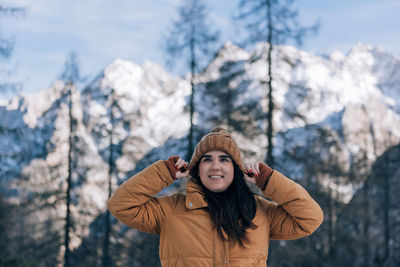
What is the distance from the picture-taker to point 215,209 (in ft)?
9.92

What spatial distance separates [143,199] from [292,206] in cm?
103

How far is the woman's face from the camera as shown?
10.2 ft

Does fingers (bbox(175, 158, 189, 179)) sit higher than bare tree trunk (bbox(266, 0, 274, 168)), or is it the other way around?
bare tree trunk (bbox(266, 0, 274, 168))

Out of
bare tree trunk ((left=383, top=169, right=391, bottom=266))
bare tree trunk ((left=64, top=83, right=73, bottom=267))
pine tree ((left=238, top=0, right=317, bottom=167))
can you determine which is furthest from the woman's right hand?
bare tree trunk ((left=383, top=169, right=391, bottom=266))

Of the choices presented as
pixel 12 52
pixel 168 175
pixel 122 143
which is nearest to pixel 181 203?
pixel 168 175

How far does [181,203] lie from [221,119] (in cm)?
1172

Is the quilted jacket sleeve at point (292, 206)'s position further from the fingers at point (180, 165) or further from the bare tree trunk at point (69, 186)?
the bare tree trunk at point (69, 186)

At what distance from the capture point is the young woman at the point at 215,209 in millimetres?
2939

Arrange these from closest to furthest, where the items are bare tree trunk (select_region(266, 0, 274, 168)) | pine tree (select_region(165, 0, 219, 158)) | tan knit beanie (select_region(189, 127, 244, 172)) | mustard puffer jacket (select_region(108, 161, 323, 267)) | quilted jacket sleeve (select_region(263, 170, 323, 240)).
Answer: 1. mustard puffer jacket (select_region(108, 161, 323, 267))
2. quilted jacket sleeve (select_region(263, 170, 323, 240))
3. tan knit beanie (select_region(189, 127, 244, 172))
4. bare tree trunk (select_region(266, 0, 274, 168))
5. pine tree (select_region(165, 0, 219, 158))

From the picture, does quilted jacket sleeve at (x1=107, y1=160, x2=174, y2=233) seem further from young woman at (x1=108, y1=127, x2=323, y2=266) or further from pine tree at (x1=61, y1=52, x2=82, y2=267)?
pine tree at (x1=61, y1=52, x2=82, y2=267)

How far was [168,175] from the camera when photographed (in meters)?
3.07

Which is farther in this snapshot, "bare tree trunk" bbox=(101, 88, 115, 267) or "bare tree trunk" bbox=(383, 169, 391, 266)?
"bare tree trunk" bbox=(383, 169, 391, 266)

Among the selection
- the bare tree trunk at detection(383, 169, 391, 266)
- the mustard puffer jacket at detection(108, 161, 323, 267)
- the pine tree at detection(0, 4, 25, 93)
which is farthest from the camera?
the bare tree trunk at detection(383, 169, 391, 266)

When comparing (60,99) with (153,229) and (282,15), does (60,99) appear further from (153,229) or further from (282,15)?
(153,229)
